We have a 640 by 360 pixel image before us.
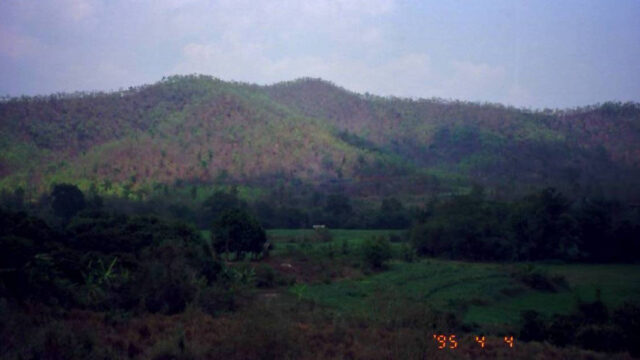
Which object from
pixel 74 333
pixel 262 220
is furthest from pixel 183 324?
pixel 262 220

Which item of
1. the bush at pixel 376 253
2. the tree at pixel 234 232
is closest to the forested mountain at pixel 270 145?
the bush at pixel 376 253

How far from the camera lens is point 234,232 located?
114 ft

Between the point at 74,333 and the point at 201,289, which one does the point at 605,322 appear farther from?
the point at 74,333

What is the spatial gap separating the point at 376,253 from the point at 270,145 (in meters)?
38.8

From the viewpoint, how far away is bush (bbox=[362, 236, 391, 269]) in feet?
119

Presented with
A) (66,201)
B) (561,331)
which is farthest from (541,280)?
(66,201)

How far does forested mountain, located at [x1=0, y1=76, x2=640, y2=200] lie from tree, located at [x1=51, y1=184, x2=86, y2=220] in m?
8.61

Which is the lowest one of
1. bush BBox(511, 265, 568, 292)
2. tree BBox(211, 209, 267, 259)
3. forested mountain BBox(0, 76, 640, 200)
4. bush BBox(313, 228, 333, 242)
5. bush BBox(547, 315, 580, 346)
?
bush BBox(511, 265, 568, 292)

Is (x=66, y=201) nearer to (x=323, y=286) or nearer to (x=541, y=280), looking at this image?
(x=323, y=286)

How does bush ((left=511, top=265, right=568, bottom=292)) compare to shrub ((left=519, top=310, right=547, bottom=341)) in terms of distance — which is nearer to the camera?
shrub ((left=519, top=310, right=547, bottom=341))

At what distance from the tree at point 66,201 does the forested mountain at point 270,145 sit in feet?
28.3

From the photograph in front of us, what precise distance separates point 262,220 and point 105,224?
26.2m

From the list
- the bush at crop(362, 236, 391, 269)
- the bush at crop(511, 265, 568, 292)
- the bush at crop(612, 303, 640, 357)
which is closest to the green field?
the bush at crop(511, 265, 568, 292)
